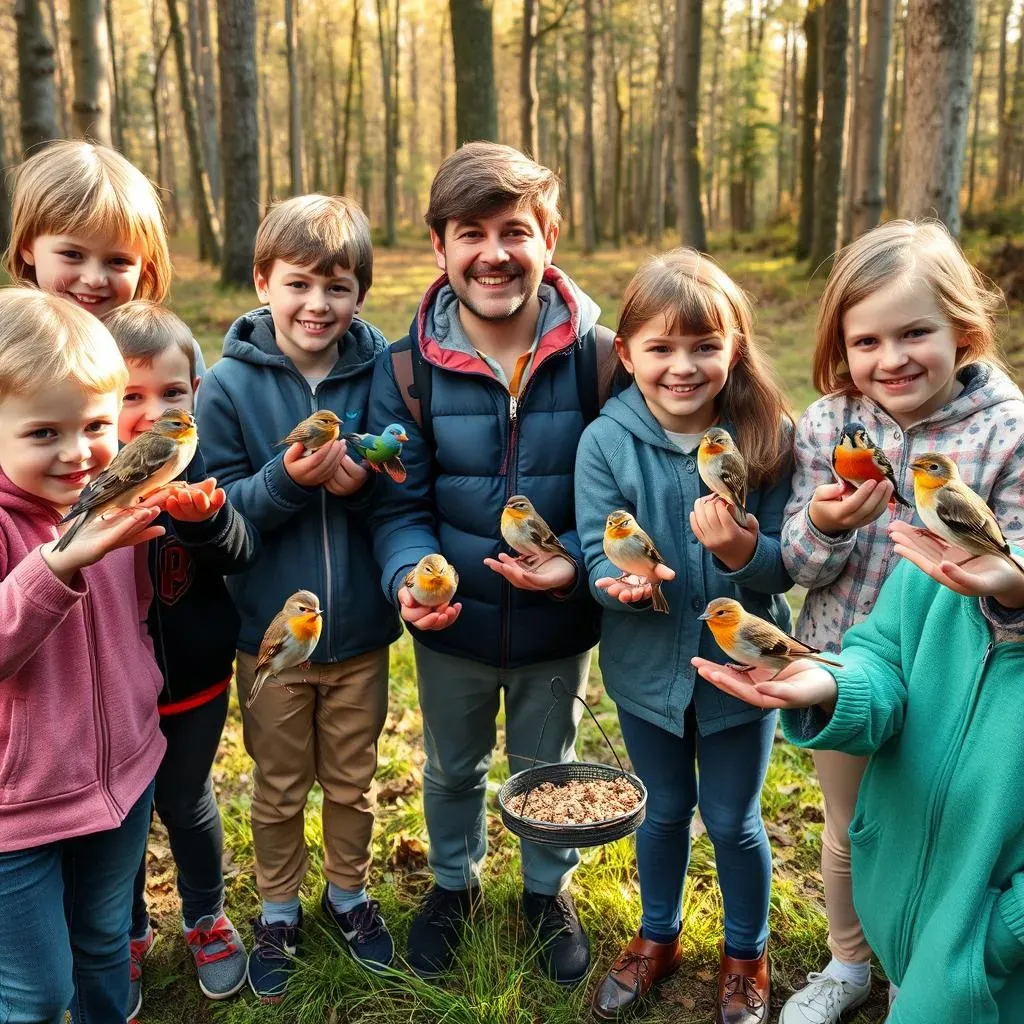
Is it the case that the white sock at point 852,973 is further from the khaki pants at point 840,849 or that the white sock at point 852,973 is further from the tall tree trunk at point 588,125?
the tall tree trunk at point 588,125

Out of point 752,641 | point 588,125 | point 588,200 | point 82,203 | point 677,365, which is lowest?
point 752,641

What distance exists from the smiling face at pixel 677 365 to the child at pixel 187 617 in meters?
1.61

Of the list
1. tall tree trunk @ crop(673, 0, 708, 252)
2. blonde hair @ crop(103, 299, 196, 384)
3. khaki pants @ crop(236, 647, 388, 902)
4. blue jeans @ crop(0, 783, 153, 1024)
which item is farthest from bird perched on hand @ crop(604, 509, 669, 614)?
tall tree trunk @ crop(673, 0, 708, 252)

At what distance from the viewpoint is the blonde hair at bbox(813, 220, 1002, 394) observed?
314 cm

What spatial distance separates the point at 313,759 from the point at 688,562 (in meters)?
1.86

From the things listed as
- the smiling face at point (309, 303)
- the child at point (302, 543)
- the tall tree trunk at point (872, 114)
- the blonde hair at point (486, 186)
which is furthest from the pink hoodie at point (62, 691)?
the tall tree trunk at point (872, 114)

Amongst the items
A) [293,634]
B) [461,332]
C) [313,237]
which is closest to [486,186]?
[461,332]

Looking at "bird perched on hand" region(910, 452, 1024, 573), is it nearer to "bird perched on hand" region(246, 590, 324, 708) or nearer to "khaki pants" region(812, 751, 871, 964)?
"khaki pants" region(812, 751, 871, 964)

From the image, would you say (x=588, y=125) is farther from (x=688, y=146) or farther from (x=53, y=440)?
(x=53, y=440)

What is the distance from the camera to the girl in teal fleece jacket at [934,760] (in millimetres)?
2500

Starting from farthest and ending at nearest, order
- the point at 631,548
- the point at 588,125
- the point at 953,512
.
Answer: the point at 588,125 < the point at 631,548 < the point at 953,512

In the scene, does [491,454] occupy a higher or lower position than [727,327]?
lower

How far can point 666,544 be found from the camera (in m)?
3.51

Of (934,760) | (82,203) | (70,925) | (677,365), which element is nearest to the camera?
(934,760)
